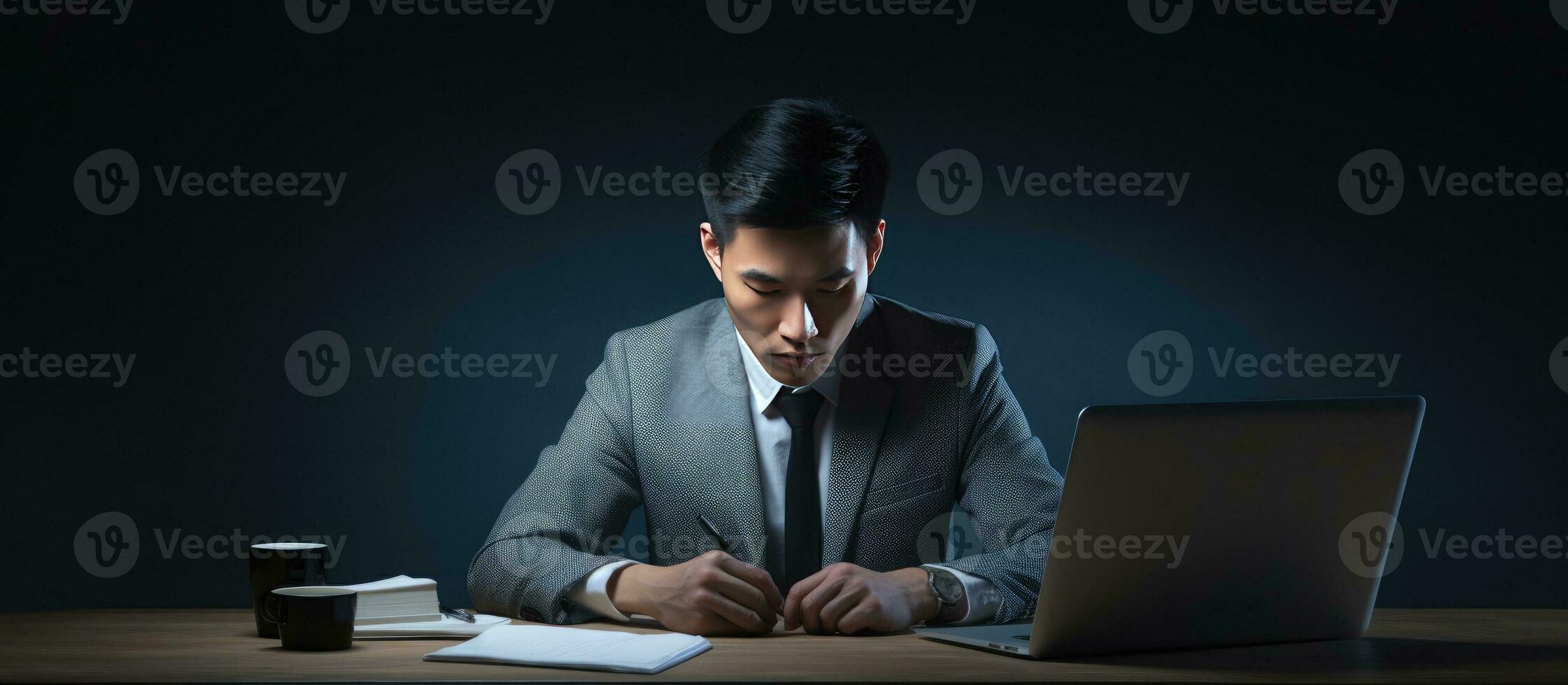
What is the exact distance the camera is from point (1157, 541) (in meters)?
1.19

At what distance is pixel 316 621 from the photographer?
1289mm

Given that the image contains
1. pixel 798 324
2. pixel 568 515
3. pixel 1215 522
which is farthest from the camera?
pixel 568 515

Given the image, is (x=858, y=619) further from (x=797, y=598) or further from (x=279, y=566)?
(x=279, y=566)

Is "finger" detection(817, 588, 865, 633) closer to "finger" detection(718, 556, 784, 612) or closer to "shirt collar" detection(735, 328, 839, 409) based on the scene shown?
"finger" detection(718, 556, 784, 612)

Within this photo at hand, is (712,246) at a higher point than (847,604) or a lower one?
higher

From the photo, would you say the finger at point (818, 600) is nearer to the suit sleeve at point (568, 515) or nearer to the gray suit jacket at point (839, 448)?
the suit sleeve at point (568, 515)

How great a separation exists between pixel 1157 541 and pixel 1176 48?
183 centimetres

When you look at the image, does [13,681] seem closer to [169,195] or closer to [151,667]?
[151,667]

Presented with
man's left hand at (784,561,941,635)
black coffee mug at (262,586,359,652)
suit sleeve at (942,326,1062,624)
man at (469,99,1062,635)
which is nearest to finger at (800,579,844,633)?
man's left hand at (784,561,941,635)

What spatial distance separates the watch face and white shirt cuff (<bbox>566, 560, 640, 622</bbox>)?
1.31 ft

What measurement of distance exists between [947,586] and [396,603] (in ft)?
2.31

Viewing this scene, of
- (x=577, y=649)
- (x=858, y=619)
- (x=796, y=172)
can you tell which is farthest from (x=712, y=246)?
(x=577, y=649)

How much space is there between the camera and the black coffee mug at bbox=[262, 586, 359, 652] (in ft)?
4.23

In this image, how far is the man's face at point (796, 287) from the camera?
5.64ft
